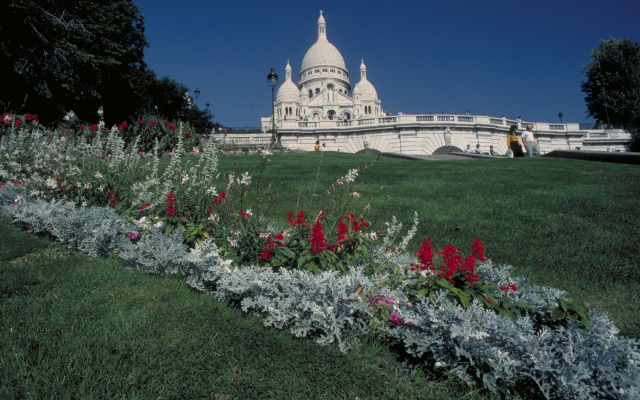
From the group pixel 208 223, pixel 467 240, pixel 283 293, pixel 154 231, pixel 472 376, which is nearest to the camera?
pixel 472 376

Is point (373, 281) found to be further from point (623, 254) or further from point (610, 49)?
point (610, 49)

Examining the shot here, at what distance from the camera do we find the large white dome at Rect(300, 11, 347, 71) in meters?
78.6

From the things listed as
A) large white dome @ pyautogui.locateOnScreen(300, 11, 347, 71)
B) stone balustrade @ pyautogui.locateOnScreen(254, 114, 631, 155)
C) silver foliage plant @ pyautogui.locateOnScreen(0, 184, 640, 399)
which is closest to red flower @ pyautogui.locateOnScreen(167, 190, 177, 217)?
silver foliage plant @ pyautogui.locateOnScreen(0, 184, 640, 399)

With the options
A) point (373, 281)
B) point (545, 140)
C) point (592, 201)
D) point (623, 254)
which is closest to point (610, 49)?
point (545, 140)

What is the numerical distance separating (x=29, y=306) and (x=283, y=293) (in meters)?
Result: 1.99

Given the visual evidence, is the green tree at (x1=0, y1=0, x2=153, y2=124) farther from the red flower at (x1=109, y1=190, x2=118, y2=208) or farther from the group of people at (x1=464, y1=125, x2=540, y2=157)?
the group of people at (x1=464, y1=125, x2=540, y2=157)

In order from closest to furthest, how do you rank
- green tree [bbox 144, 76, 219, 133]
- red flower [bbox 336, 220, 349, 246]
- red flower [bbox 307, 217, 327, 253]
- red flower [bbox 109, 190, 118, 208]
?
red flower [bbox 307, 217, 327, 253]
red flower [bbox 336, 220, 349, 246]
red flower [bbox 109, 190, 118, 208]
green tree [bbox 144, 76, 219, 133]

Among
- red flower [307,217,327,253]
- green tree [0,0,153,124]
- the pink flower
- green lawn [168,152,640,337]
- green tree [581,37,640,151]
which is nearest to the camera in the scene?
the pink flower

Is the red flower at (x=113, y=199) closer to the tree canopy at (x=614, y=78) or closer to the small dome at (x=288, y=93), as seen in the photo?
the tree canopy at (x=614, y=78)

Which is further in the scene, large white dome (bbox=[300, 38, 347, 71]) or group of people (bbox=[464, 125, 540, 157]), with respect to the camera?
large white dome (bbox=[300, 38, 347, 71])

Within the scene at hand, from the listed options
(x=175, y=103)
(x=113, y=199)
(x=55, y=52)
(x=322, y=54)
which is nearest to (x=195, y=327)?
(x=113, y=199)

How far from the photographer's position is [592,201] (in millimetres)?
6199

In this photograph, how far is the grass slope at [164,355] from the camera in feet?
6.48

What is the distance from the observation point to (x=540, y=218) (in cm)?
528
